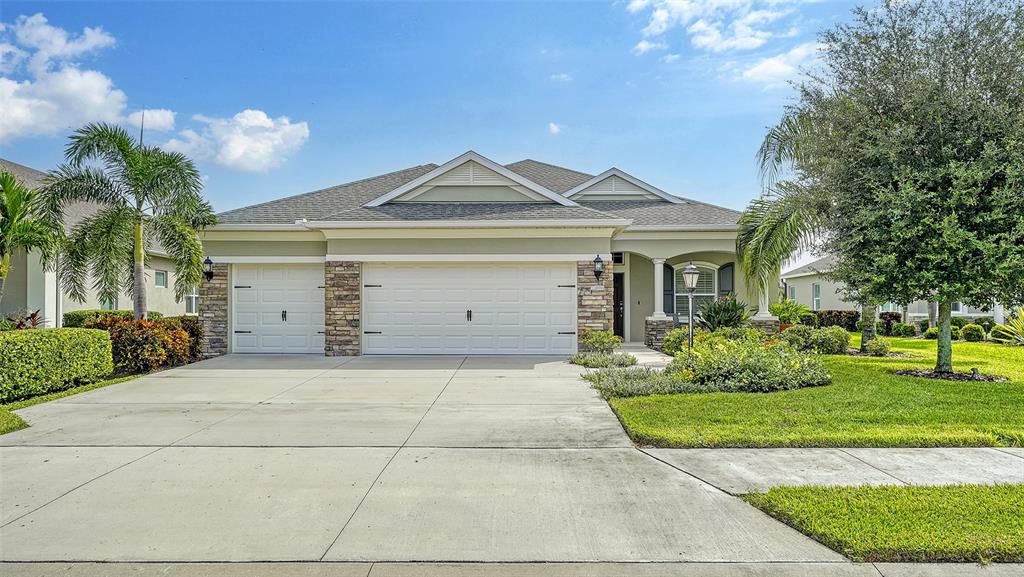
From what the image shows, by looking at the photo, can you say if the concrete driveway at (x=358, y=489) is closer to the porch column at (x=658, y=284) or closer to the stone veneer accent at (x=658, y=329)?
the stone veneer accent at (x=658, y=329)

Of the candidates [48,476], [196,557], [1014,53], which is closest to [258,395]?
[48,476]

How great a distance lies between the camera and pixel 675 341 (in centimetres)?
1303

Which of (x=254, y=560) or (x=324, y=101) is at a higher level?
(x=324, y=101)

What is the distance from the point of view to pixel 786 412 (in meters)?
6.79

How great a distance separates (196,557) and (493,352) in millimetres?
9671

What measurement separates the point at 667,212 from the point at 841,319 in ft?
38.3

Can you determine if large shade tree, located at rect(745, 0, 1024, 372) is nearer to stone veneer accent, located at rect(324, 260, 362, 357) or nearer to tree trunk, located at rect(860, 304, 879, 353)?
tree trunk, located at rect(860, 304, 879, 353)

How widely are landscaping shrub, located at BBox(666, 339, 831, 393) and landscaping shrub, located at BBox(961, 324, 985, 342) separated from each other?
12.7 meters

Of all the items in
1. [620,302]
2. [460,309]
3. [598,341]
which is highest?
[620,302]

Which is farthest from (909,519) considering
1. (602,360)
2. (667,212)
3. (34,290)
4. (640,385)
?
(34,290)

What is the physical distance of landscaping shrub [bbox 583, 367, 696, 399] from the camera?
26.5 feet

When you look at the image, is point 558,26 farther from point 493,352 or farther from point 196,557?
point 196,557

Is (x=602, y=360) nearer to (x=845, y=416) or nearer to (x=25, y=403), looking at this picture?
(x=845, y=416)

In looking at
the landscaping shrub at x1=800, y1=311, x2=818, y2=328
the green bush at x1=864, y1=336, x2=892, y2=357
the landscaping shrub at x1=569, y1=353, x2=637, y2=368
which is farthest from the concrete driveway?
the landscaping shrub at x1=800, y1=311, x2=818, y2=328
